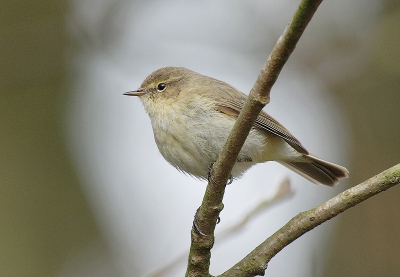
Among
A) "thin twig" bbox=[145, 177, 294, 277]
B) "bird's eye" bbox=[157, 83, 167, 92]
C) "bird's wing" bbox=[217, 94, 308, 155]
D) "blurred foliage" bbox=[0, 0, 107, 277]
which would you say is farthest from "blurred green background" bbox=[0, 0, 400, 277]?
"thin twig" bbox=[145, 177, 294, 277]

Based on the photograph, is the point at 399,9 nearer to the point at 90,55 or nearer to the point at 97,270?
the point at 90,55

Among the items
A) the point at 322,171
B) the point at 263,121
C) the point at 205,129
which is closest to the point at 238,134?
the point at 205,129

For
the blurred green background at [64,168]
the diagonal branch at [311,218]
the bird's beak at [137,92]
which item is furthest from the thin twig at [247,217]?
the blurred green background at [64,168]

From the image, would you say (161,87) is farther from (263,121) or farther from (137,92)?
(263,121)

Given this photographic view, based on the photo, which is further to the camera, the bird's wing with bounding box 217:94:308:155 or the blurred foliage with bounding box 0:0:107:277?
the blurred foliage with bounding box 0:0:107:277

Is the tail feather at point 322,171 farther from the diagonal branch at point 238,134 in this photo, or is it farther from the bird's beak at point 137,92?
the diagonal branch at point 238,134

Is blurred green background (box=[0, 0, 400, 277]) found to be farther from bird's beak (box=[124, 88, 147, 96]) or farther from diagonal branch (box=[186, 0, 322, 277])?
diagonal branch (box=[186, 0, 322, 277])

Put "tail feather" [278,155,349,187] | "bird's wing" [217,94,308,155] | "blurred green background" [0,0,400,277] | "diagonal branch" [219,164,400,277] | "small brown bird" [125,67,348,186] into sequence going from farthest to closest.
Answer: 1. "blurred green background" [0,0,400,277]
2. "tail feather" [278,155,349,187]
3. "bird's wing" [217,94,308,155]
4. "small brown bird" [125,67,348,186]
5. "diagonal branch" [219,164,400,277]

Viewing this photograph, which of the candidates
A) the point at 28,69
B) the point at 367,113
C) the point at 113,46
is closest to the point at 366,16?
the point at 367,113
